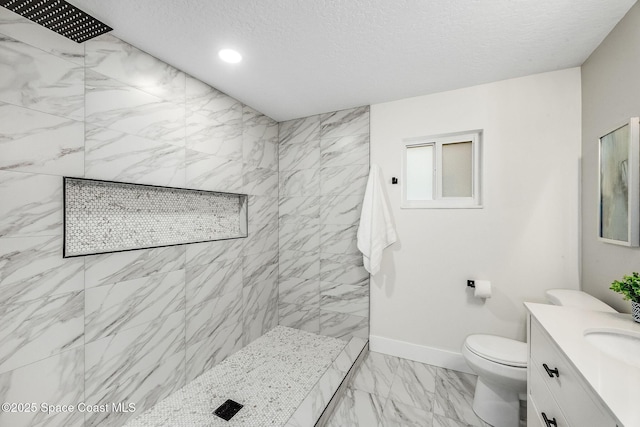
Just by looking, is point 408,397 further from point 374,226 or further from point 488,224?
point 488,224

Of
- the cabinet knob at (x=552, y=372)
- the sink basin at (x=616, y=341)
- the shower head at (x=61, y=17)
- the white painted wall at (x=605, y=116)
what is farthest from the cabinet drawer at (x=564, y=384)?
the shower head at (x=61, y=17)

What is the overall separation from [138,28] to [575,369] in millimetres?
2535

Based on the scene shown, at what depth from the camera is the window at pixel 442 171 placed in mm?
2240

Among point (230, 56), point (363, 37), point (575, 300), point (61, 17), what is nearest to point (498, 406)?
point (575, 300)

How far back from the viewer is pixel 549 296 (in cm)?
173

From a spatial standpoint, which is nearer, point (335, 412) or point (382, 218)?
point (335, 412)

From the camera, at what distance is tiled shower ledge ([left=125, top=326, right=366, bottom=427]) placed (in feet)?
5.24

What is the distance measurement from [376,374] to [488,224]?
1.57 meters

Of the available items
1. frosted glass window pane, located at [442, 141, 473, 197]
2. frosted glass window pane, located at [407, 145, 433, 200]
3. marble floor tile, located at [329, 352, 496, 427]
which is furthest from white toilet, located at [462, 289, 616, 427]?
frosted glass window pane, located at [407, 145, 433, 200]

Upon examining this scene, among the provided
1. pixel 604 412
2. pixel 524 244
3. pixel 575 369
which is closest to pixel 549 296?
pixel 524 244

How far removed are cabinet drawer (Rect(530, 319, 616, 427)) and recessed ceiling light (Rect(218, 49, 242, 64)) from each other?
229 cm

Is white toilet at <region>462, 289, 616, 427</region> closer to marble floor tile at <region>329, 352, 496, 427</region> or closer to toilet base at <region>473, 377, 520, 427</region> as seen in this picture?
toilet base at <region>473, 377, 520, 427</region>

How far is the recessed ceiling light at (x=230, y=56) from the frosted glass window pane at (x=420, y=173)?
1670mm

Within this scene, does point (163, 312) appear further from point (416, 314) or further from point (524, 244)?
point (524, 244)
